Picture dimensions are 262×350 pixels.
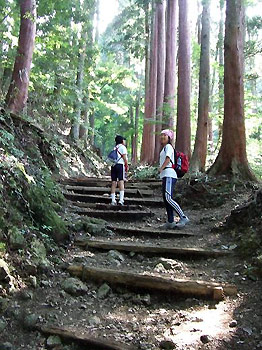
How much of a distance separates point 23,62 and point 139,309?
8.45 meters

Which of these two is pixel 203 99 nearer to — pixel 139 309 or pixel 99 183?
pixel 99 183

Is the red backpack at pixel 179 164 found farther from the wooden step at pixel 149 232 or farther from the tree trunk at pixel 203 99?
the tree trunk at pixel 203 99

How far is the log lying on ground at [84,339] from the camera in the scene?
3138mm

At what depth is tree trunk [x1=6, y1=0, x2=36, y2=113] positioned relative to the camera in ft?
32.6

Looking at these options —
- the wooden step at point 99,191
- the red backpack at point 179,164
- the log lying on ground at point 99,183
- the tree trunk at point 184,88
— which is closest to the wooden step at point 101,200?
the wooden step at point 99,191

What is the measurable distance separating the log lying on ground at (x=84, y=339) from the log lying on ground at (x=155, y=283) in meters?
1.05

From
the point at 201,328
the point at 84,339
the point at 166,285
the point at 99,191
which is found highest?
the point at 99,191

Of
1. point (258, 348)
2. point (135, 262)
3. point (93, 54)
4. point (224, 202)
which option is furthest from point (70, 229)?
point (93, 54)

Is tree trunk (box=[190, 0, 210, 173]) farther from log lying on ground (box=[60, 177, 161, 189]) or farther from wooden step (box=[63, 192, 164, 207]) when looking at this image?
wooden step (box=[63, 192, 164, 207])

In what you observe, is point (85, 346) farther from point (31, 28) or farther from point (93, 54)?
point (93, 54)

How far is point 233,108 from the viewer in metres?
9.42

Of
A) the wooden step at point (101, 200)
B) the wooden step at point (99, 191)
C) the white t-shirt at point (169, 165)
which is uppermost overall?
the white t-shirt at point (169, 165)

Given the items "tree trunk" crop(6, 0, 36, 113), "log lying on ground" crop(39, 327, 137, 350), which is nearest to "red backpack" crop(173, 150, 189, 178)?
"log lying on ground" crop(39, 327, 137, 350)

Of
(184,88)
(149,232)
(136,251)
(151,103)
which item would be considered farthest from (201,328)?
(151,103)
